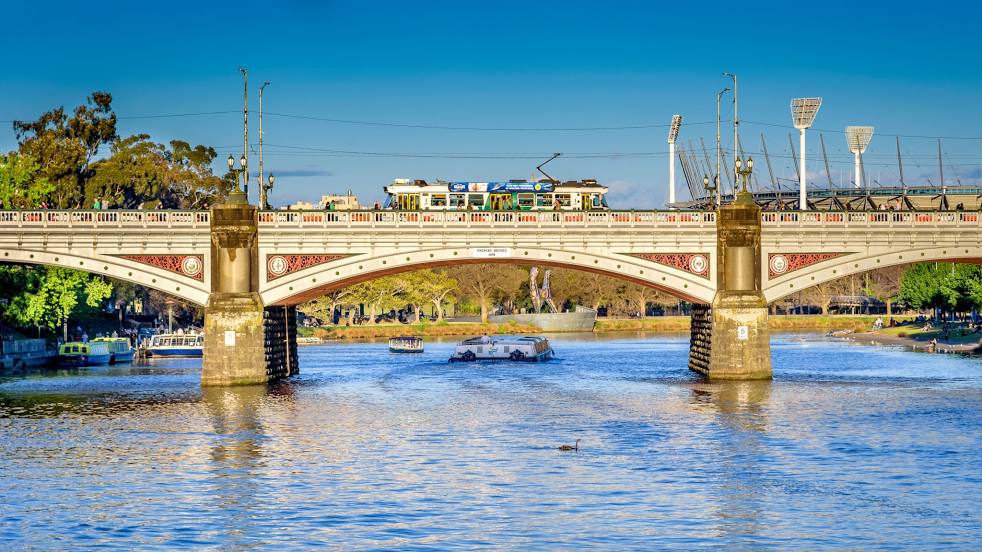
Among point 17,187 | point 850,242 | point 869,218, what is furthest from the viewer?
point 17,187

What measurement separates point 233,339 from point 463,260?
15115 millimetres

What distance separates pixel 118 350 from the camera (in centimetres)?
12888

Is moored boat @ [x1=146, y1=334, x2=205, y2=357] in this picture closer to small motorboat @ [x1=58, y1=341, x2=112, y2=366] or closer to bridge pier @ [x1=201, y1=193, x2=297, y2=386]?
small motorboat @ [x1=58, y1=341, x2=112, y2=366]

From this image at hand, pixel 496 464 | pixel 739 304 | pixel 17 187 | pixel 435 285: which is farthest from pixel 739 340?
pixel 435 285

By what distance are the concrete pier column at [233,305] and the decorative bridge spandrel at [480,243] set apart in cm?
145

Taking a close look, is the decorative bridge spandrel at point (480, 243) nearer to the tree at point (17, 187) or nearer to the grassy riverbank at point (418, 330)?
the tree at point (17, 187)

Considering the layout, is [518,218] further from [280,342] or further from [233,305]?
[280,342]

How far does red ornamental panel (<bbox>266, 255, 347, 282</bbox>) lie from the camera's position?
284 feet

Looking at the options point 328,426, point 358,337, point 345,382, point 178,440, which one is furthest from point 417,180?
point 358,337

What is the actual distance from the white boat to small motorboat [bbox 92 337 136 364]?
3044 centimetres

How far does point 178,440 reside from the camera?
64062 millimetres

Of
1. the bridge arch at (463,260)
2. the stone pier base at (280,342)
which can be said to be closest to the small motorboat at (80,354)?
the stone pier base at (280,342)

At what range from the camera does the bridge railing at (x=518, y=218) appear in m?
87.2

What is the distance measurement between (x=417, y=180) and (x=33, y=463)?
46.3 m
